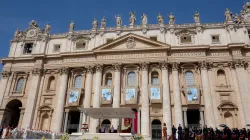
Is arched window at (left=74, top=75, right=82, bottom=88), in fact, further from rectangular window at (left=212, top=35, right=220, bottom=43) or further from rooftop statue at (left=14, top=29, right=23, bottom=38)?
rectangular window at (left=212, top=35, right=220, bottom=43)

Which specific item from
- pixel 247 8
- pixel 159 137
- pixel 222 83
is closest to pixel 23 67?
pixel 159 137

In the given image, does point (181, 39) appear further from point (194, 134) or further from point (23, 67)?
point (23, 67)

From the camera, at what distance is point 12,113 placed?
34500 millimetres

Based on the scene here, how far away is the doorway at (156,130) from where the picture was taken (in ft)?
91.2

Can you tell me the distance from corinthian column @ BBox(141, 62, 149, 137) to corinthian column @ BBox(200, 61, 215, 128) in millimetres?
7259

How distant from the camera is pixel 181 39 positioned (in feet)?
108

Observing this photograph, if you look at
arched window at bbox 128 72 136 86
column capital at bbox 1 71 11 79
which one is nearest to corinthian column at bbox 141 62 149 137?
arched window at bbox 128 72 136 86

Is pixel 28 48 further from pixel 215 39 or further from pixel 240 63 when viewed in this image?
pixel 240 63

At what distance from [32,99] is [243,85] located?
28.4m

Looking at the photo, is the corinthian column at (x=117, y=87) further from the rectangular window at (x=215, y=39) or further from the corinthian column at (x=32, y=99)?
the rectangular window at (x=215, y=39)

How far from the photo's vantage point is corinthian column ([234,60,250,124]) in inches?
1050

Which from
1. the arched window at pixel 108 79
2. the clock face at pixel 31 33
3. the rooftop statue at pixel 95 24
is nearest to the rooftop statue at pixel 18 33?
the clock face at pixel 31 33

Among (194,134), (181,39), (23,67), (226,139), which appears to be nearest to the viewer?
(226,139)

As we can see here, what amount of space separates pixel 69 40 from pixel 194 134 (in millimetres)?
24475
